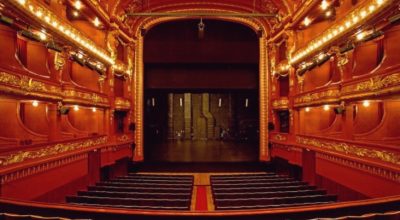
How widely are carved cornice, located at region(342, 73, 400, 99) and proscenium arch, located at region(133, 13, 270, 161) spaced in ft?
22.3

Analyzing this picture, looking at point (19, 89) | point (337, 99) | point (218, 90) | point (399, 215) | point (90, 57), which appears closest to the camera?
point (399, 215)

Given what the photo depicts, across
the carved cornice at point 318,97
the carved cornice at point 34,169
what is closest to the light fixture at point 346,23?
the carved cornice at point 318,97

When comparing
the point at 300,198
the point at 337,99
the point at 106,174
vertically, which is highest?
the point at 337,99

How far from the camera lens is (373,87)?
6.12 m

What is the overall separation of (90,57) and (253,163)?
884 centimetres

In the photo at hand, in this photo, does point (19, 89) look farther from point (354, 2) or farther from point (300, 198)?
point (354, 2)

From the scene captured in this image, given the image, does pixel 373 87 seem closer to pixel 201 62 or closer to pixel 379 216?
pixel 379 216

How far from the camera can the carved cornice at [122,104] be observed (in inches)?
473

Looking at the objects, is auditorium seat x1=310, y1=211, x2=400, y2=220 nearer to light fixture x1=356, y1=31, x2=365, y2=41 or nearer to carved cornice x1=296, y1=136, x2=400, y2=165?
carved cornice x1=296, y1=136, x2=400, y2=165

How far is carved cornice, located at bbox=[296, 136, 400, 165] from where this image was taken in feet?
17.5

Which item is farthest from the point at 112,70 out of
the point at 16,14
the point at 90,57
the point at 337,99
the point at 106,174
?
the point at 337,99

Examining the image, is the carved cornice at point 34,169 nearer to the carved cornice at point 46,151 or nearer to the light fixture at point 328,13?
the carved cornice at point 46,151

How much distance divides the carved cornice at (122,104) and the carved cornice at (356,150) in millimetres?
7871

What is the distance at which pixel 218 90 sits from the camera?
14852mm
